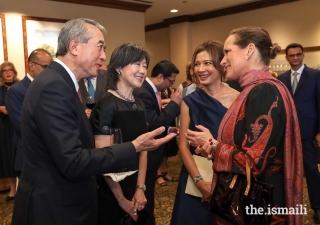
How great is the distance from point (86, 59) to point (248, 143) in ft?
2.82

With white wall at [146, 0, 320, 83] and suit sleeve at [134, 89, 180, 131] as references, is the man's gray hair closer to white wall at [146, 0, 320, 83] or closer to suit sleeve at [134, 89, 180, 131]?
suit sleeve at [134, 89, 180, 131]

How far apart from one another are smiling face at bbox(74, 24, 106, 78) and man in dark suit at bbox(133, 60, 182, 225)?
99cm

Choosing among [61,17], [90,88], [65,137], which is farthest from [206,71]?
[61,17]

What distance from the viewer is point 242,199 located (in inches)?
59.7

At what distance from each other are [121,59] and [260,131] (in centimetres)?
102

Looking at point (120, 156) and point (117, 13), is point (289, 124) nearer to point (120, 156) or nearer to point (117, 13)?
point (120, 156)

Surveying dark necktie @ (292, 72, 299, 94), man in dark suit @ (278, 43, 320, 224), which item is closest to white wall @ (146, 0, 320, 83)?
dark necktie @ (292, 72, 299, 94)

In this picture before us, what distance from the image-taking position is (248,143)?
1504mm

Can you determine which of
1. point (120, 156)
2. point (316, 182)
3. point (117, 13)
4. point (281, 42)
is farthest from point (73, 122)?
point (281, 42)

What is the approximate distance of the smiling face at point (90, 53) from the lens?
1581 millimetres

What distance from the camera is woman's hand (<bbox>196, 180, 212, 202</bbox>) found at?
200 cm

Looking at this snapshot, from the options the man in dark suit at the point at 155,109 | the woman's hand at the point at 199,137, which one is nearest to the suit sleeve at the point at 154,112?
the man in dark suit at the point at 155,109

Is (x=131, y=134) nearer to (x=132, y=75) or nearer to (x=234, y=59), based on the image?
(x=132, y=75)

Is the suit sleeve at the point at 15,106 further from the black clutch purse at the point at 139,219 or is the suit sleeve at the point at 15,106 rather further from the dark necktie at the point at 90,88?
the black clutch purse at the point at 139,219
